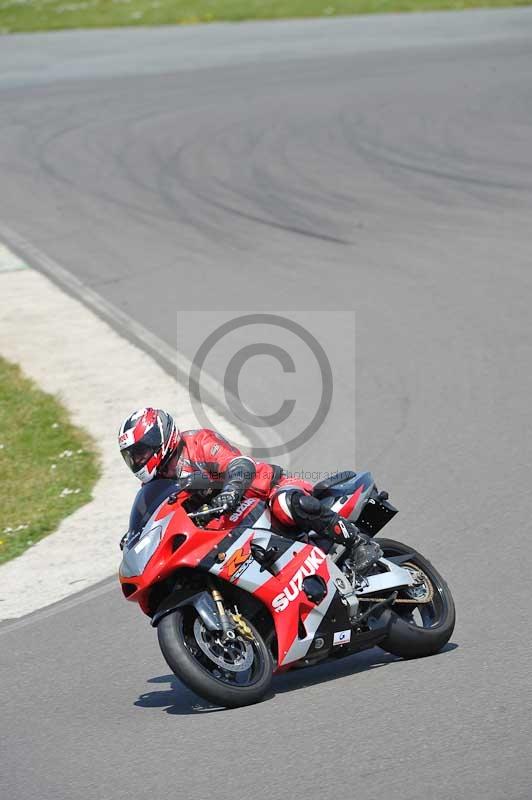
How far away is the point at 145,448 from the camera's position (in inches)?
251

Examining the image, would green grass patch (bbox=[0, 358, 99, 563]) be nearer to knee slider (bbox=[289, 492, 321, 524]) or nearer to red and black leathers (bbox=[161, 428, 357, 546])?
red and black leathers (bbox=[161, 428, 357, 546])

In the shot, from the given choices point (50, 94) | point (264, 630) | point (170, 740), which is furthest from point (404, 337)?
point (50, 94)

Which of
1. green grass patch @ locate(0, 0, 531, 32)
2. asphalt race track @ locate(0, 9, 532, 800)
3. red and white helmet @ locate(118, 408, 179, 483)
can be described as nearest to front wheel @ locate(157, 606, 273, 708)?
asphalt race track @ locate(0, 9, 532, 800)

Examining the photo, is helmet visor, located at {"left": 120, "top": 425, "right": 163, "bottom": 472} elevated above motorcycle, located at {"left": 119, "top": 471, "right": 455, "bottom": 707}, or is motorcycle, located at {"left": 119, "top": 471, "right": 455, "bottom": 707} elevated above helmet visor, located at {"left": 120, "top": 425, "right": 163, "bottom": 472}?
helmet visor, located at {"left": 120, "top": 425, "right": 163, "bottom": 472}

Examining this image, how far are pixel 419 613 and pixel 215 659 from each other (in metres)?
1.54

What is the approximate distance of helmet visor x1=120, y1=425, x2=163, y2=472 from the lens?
6.37m

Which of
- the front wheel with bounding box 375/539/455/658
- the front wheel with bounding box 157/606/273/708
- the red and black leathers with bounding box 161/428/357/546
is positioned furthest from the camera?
the front wheel with bounding box 375/539/455/658

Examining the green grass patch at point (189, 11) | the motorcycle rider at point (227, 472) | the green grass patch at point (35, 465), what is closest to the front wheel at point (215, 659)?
the motorcycle rider at point (227, 472)

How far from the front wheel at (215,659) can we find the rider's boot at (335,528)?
2.16 ft

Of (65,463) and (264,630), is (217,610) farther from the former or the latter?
(65,463)

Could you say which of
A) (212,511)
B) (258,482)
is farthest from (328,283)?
(212,511)

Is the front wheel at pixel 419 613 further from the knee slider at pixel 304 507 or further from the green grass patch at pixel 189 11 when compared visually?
the green grass patch at pixel 189 11

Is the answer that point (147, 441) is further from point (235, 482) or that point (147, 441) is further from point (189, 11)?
point (189, 11)

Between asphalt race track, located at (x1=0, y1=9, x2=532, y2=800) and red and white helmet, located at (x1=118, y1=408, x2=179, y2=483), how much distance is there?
1.29m
